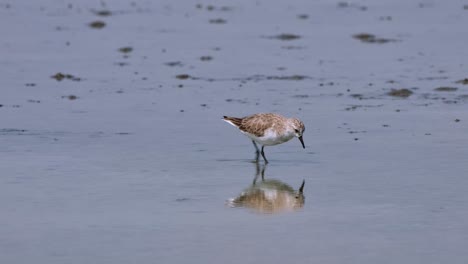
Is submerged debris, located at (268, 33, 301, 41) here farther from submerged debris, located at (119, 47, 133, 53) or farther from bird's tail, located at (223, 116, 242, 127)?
bird's tail, located at (223, 116, 242, 127)

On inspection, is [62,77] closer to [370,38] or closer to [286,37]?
[286,37]

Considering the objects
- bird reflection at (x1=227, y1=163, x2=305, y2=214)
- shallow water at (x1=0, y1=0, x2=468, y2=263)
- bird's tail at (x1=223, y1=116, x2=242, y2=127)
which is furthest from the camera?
bird's tail at (x1=223, y1=116, x2=242, y2=127)

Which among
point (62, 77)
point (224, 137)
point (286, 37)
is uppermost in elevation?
point (224, 137)

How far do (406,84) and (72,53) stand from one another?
8.63 m

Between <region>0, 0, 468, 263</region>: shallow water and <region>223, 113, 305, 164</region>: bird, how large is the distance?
349 millimetres

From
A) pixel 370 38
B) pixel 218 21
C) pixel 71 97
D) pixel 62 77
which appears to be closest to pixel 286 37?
pixel 370 38

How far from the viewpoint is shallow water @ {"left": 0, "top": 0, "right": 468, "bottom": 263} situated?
13.4 metres

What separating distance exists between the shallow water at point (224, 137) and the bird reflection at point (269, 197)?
0.47 ft

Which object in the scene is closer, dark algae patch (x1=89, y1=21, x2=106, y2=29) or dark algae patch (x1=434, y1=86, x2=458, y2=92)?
dark algae patch (x1=434, y1=86, x2=458, y2=92)

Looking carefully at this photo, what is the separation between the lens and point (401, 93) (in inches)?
933

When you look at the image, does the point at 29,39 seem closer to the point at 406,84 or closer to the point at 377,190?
the point at 406,84

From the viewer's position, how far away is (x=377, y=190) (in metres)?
15.9

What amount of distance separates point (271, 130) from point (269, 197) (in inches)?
111

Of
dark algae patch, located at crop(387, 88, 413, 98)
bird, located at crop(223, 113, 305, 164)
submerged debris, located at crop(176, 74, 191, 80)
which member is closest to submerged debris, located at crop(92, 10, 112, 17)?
submerged debris, located at crop(176, 74, 191, 80)
